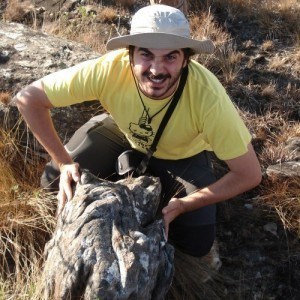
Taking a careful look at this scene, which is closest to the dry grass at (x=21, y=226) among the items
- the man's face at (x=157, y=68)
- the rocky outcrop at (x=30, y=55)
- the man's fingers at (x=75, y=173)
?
the man's fingers at (x=75, y=173)

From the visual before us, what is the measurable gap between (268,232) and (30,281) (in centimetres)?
185

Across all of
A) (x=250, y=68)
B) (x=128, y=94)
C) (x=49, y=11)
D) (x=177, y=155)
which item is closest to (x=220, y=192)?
(x=177, y=155)

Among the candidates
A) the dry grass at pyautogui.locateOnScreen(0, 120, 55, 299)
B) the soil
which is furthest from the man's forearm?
the soil

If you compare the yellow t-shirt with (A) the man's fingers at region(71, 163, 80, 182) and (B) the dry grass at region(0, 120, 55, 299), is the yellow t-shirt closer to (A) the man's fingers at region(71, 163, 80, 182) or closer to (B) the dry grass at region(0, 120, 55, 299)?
(A) the man's fingers at region(71, 163, 80, 182)

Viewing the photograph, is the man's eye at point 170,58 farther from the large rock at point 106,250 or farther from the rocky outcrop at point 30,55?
the rocky outcrop at point 30,55

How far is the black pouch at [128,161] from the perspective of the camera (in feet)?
11.1

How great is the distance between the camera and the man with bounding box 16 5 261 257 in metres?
2.91

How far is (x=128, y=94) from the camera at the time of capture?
3148mm

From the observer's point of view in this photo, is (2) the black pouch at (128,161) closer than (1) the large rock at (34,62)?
Yes

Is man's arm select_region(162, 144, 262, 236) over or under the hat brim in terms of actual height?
under

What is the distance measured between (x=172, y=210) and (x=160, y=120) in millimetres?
573

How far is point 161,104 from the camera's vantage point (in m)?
3.08

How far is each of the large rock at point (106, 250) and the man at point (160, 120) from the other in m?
0.19

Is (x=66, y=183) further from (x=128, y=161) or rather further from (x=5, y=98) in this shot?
(x=5, y=98)
